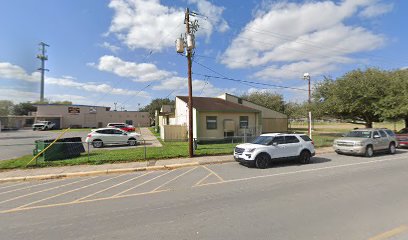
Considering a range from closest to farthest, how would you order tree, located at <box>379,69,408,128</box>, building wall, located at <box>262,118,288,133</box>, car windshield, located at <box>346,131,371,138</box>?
car windshield, located at <box>346,131,371,138</box> → tree, located at <box>379,69,408,128</box> → building wall, located at <box>262,118,288,133</box>

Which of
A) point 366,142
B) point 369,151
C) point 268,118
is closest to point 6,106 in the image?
point 268,118

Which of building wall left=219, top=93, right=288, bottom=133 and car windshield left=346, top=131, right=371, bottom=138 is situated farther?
building wall left=219, top=93, right=288, bottom=133

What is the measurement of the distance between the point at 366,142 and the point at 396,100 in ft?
36.7

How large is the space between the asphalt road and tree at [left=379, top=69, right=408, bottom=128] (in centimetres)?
1432

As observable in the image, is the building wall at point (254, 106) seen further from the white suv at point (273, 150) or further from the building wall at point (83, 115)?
the building wall at point (83, 115)

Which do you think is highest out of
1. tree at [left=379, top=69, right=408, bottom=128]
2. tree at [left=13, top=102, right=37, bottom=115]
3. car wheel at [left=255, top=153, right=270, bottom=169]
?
tree at [left=13, top=102, right=37, bottom=115]

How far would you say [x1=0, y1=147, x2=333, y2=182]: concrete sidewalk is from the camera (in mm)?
9890

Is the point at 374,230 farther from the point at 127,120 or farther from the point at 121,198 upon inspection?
the point at 127,120

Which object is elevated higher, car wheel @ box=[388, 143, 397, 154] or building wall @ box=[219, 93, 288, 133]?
building wall @ box=[219, 93, 288, 133]

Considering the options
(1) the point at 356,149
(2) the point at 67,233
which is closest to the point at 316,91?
(1) the point at 356,149

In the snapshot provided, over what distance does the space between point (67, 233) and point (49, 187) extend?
4777 mm

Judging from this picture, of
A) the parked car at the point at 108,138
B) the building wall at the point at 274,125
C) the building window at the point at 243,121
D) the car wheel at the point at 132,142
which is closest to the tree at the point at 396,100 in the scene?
the building wall at the point at 274,125

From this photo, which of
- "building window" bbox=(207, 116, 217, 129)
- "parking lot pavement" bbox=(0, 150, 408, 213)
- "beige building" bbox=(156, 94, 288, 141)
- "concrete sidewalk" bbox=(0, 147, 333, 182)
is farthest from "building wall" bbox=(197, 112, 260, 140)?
"parking lot pavement" bbox=(0, 150, 408, 213)

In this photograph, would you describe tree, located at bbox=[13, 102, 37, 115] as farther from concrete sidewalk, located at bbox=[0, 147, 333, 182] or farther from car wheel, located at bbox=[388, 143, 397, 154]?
car wheel, located at bbox=[388, 143, 397, 154]
